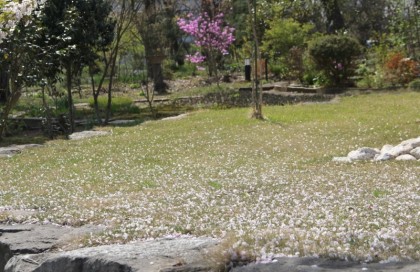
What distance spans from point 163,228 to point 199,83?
25.1 metres

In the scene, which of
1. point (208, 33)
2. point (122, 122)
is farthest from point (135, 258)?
point (208, 33)

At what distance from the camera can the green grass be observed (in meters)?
5.39

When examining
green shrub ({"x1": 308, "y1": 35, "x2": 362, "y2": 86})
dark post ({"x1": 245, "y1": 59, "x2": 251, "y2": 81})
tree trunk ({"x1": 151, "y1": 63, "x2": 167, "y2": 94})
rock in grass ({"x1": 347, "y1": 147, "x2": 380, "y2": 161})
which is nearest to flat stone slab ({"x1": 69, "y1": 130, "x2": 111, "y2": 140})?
rock in grass ({"x1": 347, "y1": 147, "x2": 380, "y2": 161})

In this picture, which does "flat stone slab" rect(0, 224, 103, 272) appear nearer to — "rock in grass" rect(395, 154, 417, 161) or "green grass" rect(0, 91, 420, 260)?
"green grass" rect(0, 91, 420, 260)

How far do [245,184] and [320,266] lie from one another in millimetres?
4543

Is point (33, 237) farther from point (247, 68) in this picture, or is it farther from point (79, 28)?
point (247, 68)

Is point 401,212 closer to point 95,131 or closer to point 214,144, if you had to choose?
point 214,144

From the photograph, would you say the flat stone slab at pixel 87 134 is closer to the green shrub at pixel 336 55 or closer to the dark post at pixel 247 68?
the green shrub at pixel 336 55

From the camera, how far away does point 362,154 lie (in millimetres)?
10508

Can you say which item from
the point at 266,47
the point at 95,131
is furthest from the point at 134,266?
the point at 266,47

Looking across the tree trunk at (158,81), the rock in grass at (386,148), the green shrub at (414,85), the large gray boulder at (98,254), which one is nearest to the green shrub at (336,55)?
the green shrub at (414,85)

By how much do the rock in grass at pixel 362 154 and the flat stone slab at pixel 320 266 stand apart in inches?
244

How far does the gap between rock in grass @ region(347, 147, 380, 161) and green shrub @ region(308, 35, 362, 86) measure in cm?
1189

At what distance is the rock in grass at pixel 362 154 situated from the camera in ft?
34.3
